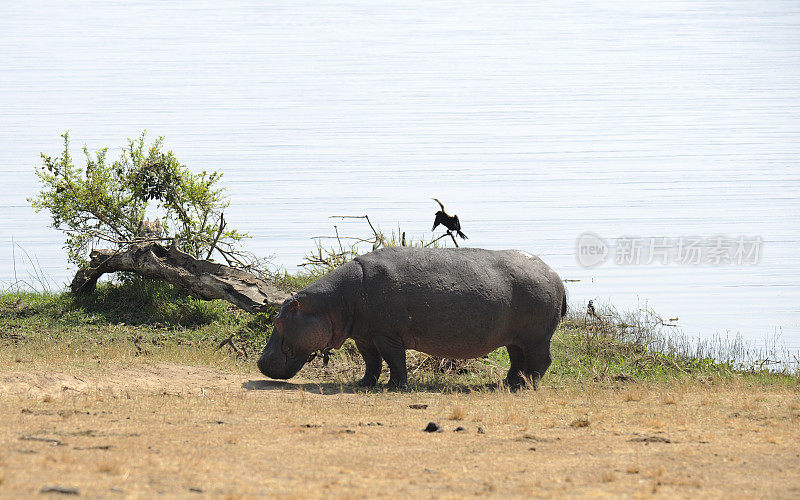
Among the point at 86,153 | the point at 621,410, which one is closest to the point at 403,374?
the point at 621,410

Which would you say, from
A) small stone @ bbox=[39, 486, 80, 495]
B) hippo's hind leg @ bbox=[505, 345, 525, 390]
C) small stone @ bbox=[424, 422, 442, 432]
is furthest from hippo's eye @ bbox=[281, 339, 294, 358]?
small stone @ bbox=[39, 486, 80, 495]

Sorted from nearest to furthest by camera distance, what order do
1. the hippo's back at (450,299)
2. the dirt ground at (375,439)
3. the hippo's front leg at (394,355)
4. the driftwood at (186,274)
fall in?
the dirt ground at (375,439) → the hippo's back at (450,299) → the hippo's front leg at (394,355) → the driftwood at (186,274)

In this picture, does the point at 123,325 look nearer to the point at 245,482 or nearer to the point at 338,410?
the point at 338,410

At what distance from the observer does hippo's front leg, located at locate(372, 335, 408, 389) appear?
10.7 meters

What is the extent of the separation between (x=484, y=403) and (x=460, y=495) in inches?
162

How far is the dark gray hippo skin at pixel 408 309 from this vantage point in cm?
1058

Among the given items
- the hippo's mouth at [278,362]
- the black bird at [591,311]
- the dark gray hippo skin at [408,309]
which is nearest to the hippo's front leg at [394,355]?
the dark gray hippo skin at [408,309]

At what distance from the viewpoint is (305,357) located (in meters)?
10.9

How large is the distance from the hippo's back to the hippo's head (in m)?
0.66

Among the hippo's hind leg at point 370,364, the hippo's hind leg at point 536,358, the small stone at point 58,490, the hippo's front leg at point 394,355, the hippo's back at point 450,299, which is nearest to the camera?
the small stone at point 58,490

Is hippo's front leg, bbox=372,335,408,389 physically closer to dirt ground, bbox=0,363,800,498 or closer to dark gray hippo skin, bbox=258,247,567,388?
dark gray hippo skin, bbox=258,247,567,388

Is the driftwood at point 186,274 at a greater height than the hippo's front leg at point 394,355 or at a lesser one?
greater

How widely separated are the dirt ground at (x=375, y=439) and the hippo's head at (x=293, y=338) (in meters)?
0.25

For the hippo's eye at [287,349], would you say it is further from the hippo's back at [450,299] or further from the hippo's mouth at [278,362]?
the hippo's back at [450,299]
